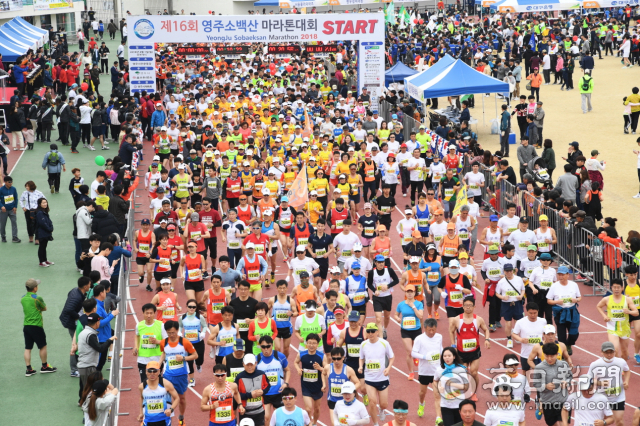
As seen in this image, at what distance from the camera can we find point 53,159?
72.0 feet

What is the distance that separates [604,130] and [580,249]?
45.9 ft

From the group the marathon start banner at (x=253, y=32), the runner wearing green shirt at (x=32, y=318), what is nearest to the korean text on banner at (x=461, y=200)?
the runner wearing green shirt at (x=32, y=318)

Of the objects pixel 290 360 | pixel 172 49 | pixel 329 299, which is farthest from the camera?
pixel 172 49

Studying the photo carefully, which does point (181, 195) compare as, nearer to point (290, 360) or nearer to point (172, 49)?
point (290, 360)

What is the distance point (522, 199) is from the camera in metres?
18.7

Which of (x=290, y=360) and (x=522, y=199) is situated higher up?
(x=522, y=199)

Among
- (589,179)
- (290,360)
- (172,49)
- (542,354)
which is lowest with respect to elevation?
(290,360)

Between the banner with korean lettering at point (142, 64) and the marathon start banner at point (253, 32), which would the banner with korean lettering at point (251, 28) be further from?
the banner with korean lettering at point (142, 64)

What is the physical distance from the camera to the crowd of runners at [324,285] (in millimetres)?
10633

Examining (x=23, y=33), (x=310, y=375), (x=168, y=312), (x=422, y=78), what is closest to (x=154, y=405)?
(x=310, y=375)

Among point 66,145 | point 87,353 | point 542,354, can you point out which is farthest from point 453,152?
point 66,145

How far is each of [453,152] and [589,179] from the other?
3012 mm

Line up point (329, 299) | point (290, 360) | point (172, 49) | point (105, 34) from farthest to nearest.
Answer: point (105, 34), point (172, 49), point (290, 360), point (329, 299)

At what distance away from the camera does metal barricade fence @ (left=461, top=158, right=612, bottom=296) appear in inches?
607
